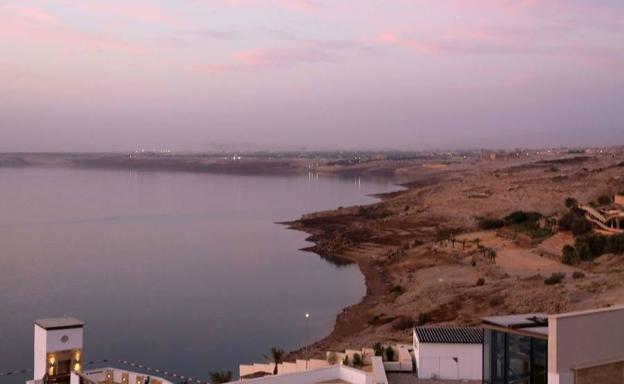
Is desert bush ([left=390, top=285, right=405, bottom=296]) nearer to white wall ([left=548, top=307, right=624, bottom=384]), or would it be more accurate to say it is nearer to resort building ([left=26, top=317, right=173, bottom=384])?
resort building ([left=26, top=317, right=173, bottom=384])

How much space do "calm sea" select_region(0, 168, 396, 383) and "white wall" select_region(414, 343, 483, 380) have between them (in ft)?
28.4

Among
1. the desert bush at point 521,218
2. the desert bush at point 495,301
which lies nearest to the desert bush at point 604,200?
the desert bush at point 521,218

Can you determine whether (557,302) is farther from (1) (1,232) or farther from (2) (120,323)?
(1) (1,232)

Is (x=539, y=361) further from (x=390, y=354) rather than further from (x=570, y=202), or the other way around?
(x=570, y=202)

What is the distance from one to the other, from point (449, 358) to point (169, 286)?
20820 millimetres

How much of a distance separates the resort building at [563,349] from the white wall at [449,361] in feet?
13.4

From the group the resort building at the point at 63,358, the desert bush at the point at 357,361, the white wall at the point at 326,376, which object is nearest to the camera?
the white wall at the point at 326,376

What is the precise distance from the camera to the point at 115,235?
45.5 m

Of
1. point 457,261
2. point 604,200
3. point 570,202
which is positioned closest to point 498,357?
point 457,261

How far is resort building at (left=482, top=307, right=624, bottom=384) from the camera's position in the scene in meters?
5.09

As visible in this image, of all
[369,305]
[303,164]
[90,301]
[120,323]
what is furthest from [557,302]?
[303,164]

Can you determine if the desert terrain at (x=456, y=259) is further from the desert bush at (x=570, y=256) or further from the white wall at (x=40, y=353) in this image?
the white wall at (x=40, y=353)

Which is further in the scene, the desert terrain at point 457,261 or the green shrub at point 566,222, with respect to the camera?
the green shrub at point 566,222

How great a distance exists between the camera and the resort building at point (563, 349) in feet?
16.7
